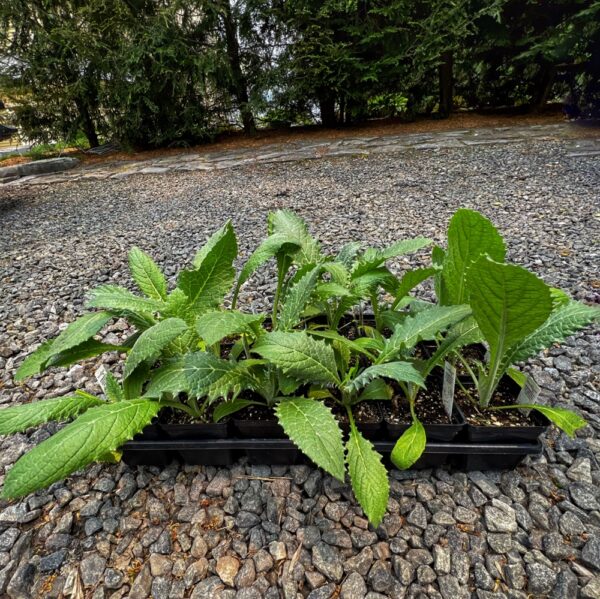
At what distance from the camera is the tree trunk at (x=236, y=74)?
6262mm

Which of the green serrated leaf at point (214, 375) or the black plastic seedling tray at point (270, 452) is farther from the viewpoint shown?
the black plastic seedling tray at point (270, 452)

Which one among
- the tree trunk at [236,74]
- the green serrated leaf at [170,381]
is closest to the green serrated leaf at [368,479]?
the green serrated leaf at [170,381]

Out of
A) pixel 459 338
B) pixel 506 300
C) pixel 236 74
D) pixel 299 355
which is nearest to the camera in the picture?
pixel 506 300

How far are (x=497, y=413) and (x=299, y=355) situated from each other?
0.58 meters

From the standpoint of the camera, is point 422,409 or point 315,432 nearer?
point 315,432

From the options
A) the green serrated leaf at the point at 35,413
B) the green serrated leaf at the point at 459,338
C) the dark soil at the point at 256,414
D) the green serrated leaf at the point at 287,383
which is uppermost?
the green serrated leaf at the point at 35,413

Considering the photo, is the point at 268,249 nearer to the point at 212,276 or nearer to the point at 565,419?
the point at 212,276

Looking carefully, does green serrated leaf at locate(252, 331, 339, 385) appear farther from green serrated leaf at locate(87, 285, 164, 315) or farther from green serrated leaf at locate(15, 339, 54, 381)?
green serrated leaf at locate(15, 339, 54, 381)

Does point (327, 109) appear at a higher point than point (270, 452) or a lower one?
higher

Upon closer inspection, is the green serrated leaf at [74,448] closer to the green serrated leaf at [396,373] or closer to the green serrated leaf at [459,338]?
the green serrated leaf at [396,373]

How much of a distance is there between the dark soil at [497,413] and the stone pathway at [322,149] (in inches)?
182

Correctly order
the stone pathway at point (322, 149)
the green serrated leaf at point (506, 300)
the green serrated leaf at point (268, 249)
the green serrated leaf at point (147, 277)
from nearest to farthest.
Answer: the green serrated leaf at point (506, 300)
the green serrated leaf at point (268, 249)
the green serrated leaf at point (147, 277)
the stone pathway at point (322, 149)

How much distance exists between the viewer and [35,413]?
35.3 inches

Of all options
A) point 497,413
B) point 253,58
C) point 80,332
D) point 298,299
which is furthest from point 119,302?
point 253,58
